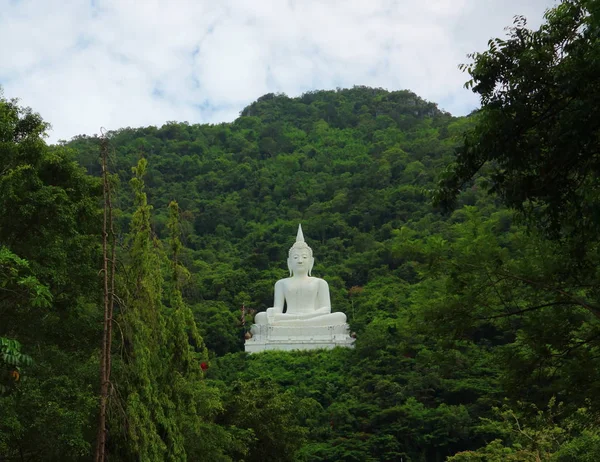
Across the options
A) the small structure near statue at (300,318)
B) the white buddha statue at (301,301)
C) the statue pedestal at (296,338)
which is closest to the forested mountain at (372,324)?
the statue pedestal at (296,338)

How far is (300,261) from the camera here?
30188 millimetres

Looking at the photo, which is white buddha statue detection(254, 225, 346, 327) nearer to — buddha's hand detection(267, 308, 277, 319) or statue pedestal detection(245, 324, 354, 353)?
buddha's hand detection(267, 308, 277, 319)

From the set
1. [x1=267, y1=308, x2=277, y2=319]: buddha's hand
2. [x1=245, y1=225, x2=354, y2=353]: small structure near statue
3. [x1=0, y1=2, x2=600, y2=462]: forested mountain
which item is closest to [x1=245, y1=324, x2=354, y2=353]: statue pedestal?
[x1=245, y1=225, x2=354, y2=353]: small structure near statue

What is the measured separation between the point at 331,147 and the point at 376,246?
17.8m

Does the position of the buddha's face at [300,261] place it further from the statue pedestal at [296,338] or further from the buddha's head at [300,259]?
the statue pedestal at [296,338]

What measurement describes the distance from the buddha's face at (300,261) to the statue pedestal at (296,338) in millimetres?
2594

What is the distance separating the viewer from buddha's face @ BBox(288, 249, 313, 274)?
30141 mm

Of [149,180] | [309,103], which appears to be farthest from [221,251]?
[309,103]

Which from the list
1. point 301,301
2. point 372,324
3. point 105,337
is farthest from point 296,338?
point 105,337

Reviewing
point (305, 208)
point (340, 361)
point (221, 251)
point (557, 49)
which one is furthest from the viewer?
point (305, 208)

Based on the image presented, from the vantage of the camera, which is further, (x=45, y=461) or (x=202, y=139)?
(x=202, y=139)

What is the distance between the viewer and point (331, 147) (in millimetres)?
53375

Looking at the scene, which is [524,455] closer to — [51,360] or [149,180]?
[51,360]

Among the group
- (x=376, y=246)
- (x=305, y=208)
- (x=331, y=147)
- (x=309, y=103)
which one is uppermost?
(x=309, y=103)
